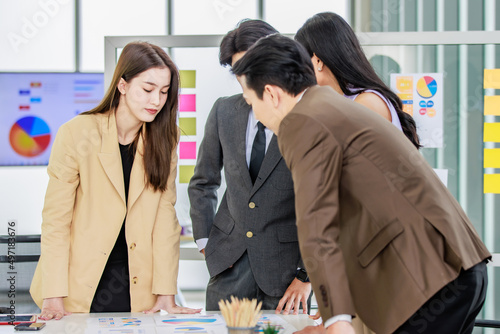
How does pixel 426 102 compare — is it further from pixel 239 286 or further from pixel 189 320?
pixel 189 320

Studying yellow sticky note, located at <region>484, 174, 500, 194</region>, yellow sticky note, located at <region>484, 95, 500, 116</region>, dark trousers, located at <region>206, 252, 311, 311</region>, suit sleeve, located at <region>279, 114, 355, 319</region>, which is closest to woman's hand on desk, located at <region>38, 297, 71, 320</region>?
dark trousers, located at <region>206, 252, 311, 311</region>

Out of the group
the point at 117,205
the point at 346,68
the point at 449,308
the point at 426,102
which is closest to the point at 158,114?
the point at 117,205

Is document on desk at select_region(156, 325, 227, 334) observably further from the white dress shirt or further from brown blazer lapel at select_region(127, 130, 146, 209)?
the white dress shirt

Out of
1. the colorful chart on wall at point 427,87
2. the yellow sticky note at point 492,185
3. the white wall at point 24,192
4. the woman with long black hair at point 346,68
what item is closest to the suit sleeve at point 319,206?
the woman with long black hair at point 346,68

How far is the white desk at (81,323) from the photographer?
5.33 feet

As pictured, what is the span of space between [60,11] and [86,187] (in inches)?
158

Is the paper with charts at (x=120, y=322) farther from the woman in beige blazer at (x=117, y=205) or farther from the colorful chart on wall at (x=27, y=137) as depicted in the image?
the colorful chart on wall at (x=27, y=137)

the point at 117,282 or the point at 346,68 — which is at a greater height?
the point at 346,68

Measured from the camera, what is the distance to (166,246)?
6.77 ft

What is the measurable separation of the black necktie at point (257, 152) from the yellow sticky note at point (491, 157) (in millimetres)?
1533

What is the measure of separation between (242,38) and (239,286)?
3.03ft

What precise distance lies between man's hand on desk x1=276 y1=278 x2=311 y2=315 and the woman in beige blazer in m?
0.33

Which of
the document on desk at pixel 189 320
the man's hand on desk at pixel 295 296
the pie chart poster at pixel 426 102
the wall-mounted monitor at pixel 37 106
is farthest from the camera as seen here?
the wall-mounted monitor at pixel 37 106

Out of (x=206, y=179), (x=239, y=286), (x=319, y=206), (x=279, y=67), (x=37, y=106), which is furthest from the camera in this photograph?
(x=37, y=106)
